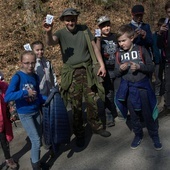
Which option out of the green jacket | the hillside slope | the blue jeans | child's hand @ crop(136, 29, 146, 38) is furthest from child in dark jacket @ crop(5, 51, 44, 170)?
the hillside slope

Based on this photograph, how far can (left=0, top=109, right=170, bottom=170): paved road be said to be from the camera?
3.64m

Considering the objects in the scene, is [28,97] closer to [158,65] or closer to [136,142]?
[136,142]

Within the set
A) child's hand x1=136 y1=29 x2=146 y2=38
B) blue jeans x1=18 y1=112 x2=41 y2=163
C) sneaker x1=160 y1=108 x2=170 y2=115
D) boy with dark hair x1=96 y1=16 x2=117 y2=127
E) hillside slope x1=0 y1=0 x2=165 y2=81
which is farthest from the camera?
hillside slope x1=0 y1=0 x2=165 y2=81

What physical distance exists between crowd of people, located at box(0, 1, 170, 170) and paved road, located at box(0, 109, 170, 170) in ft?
0.40

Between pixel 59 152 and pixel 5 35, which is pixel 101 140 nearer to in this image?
pixel 59 152

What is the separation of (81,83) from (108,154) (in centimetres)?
111

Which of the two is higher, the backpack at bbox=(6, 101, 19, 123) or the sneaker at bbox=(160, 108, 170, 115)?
the backpack at bbox=(6, 101, 19, 123)

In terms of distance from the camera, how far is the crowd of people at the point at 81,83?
348 cm

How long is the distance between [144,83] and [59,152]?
162 cm

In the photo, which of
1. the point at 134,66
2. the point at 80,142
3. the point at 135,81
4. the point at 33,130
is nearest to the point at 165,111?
the point at 135,81

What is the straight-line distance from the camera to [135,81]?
375 cm

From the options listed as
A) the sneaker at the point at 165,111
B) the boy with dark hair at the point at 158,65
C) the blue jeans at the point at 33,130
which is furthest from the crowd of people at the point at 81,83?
the boy with dark hair at the point at 158,65

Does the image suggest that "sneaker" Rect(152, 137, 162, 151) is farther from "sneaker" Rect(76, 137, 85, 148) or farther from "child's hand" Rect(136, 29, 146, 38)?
"child's hand" Rect(136, 29, 146, 38)

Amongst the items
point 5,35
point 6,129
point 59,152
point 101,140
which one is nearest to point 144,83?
point 101,140
